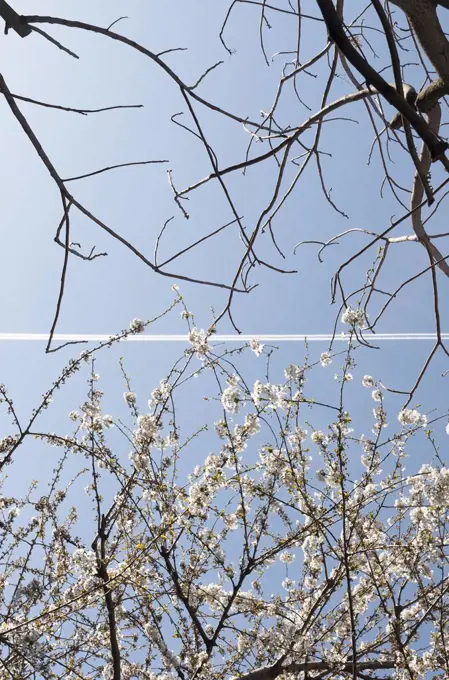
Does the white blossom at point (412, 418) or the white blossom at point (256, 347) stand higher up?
the white blossom at point (256, 347)

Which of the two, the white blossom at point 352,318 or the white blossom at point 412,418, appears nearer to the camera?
the white blossom at point 352,318

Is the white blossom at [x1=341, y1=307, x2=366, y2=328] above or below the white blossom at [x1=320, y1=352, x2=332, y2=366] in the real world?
below

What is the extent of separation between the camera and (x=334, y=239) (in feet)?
5.52

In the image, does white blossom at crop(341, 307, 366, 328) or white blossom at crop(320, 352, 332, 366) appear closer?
white blossom at crop(341, 307, 366, 328)

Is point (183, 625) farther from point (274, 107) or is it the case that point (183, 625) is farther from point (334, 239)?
point (274, 107)

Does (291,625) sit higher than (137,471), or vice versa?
(137,471)

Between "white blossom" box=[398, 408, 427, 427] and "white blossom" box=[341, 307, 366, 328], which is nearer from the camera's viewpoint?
"white blossom" box=[341, 307, 366, 328]

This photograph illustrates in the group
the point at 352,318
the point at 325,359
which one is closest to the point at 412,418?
the point at 325,359

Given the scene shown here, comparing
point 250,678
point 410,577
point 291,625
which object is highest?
point 410,577

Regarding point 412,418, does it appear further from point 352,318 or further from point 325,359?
point 352,318

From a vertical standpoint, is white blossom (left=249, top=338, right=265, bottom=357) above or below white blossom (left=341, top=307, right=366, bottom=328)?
above

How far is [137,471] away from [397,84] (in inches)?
133

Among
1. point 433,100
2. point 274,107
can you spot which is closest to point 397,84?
point 433,100

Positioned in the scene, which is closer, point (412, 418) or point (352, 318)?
point (352, 318)
